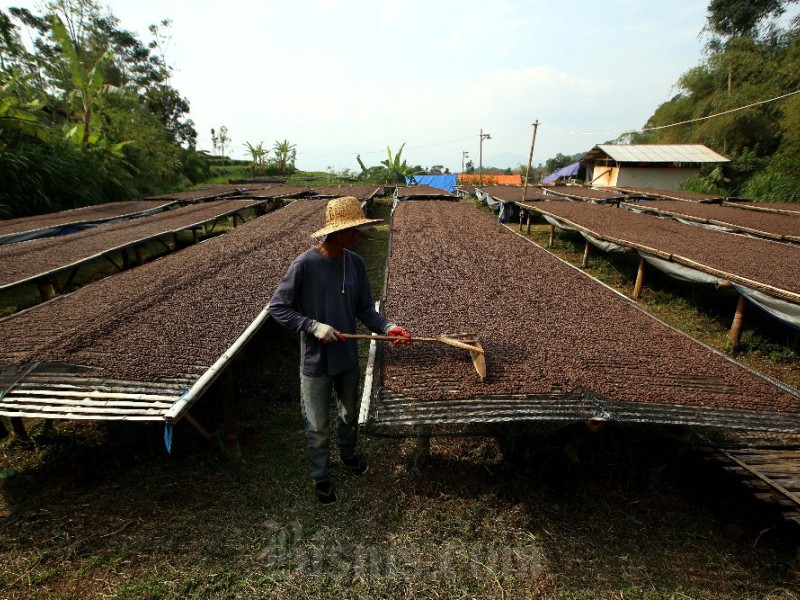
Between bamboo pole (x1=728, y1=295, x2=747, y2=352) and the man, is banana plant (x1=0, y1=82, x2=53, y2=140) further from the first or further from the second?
bamboo pole (x1=728, y1=295, x2=747, y2=352)

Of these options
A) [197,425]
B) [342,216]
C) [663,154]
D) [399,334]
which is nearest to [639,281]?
[399,334]

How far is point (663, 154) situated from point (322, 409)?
20.6 m

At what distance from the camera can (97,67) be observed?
10477mm

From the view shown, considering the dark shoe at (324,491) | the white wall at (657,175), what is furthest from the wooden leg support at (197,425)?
the white wall at (657,175)

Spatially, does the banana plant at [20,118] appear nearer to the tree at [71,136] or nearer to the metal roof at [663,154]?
the tree at [71,136]

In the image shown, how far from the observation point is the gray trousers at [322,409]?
2.25 m

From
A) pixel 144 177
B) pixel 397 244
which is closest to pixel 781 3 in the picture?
pixel 397 244

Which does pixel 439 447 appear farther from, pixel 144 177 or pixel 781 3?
pixel 781 3

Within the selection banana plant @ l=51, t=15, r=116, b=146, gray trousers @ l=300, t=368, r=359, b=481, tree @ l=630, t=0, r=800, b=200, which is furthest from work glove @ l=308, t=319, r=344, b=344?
tree @ l=630, t=0, r=800, b=200

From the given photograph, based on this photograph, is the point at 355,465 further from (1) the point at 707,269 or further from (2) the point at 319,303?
A: (1) the point at 707,269

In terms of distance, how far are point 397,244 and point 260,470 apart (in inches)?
154

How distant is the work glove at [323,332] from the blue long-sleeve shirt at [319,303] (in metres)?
0.03

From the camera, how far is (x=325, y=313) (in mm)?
2219

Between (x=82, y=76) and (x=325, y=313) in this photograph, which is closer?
(x=325, y=313)
